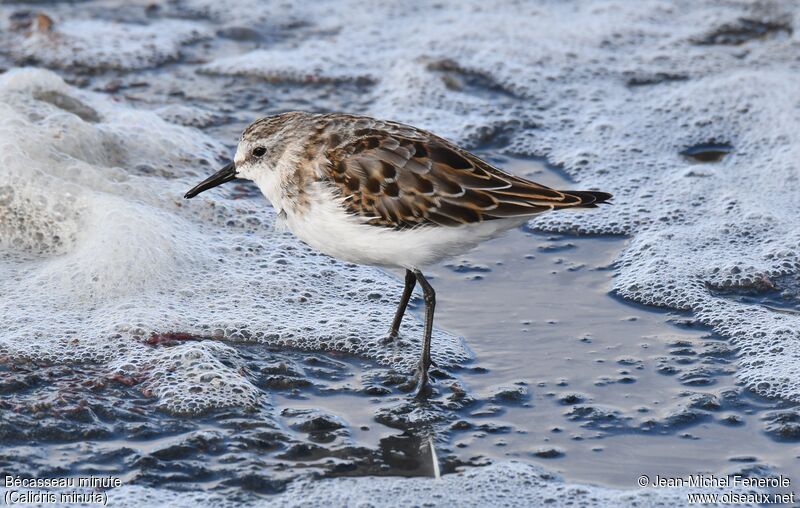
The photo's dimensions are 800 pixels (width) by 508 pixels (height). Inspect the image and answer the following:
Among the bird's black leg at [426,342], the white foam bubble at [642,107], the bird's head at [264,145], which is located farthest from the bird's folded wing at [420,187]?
the white foam bubble at [642,107]

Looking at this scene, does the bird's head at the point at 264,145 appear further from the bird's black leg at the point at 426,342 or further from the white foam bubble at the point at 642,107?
the white foam bubble at the point at 642,107

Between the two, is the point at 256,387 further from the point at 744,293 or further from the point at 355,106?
the point at 355,106

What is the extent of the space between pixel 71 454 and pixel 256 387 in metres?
0.83

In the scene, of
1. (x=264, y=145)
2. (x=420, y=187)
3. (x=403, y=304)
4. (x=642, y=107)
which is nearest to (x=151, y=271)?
(x=264, y=145)

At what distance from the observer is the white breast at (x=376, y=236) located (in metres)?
4.59

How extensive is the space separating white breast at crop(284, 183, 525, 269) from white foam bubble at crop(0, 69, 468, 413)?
0.55 m

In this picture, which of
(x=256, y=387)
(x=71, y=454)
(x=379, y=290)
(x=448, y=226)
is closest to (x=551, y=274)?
(x=379, y=290)

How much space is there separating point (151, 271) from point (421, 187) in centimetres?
169

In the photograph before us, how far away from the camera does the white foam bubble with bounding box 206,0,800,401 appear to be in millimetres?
5695

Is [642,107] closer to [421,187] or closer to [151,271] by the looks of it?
[421,187]

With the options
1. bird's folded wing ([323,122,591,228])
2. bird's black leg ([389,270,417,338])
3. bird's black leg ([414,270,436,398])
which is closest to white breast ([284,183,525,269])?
bird's folded wing ([323,122,591,228])

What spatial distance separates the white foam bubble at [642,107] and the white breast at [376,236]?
121 centimetres

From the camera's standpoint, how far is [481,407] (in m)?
4.60

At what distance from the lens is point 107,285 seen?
545 cm
